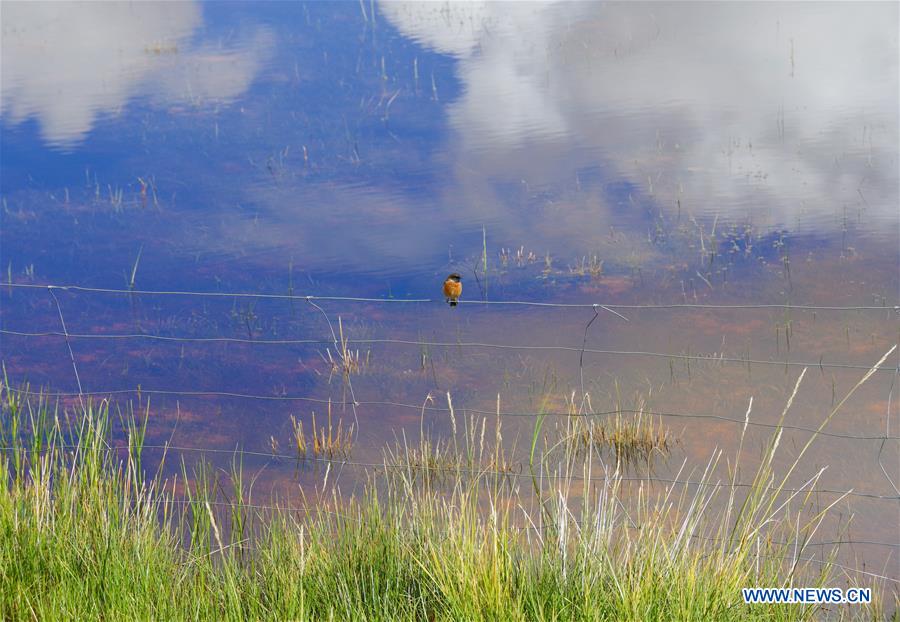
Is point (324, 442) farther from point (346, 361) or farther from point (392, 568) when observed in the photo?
point (392, 568)

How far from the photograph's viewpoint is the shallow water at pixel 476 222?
5.70 metres

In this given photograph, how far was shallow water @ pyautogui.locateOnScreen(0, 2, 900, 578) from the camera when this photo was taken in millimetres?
5703

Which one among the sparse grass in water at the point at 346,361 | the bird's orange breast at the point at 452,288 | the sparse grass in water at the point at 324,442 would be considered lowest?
the sparse grass in water at the point at 324,442

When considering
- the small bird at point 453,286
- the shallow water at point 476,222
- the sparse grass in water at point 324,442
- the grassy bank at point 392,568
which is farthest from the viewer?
the small bird at point 453,286

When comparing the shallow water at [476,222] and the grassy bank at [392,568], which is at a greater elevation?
→ the shallow water at [476,222]

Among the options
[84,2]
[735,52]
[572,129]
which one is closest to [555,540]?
[572,129]

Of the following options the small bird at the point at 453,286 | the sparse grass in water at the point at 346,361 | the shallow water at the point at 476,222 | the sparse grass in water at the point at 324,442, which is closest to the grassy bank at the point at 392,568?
the shallow water at the point at 476,222

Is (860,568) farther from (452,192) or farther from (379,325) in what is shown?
(452,192)

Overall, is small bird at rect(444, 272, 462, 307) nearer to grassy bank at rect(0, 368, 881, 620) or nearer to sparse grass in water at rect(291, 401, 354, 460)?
sparse grass in water at rect(291, 401, 354, 460)

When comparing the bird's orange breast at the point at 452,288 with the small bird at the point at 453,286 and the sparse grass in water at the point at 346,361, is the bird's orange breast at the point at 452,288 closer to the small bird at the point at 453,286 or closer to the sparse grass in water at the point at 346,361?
the small bird at the point at 453,286

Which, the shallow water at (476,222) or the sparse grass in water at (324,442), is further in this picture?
the shallow water at (476,222)

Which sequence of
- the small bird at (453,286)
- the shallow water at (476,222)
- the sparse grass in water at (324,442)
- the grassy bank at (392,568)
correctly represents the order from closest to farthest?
the grassy bank at (392,568), the sparse grass in water at (324,442), the shallow water at (476,222), the small bird at (453,286)

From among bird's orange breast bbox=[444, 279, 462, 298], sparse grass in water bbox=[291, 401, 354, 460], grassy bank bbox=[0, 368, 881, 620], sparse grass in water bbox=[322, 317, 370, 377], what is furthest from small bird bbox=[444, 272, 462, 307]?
grassy bank bbox=[0, 368, 881, 620]

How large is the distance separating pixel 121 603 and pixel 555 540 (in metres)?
1.14
